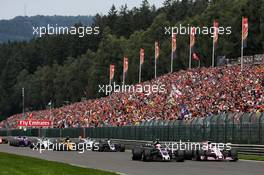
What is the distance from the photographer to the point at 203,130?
41.6 m

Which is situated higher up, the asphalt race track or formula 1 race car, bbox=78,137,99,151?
the asphalt race track

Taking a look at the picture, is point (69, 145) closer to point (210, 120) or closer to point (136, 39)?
point (210, 120)

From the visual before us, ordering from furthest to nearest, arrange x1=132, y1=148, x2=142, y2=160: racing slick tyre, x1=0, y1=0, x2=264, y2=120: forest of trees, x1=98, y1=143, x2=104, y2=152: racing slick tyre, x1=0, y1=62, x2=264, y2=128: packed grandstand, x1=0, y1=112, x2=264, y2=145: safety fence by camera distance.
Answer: x1=0, y1=0, x2=264, y2=120: forest of trees < x1=98, y1=143, x2=104, y2=152: racing slick tyre < x1=0, y1=62, x2=264, y2=128: packed grandstand < x1=0, y1=112, x2=264, y2=145: safety fence < x1=132, y1=148, x2=142, y2=160: racing slick tyre

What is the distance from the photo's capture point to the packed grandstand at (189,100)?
146ft

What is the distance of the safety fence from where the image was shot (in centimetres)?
3584

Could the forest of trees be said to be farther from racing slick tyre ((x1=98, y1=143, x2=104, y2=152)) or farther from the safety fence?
racing slick tyre ((x1=98, y1=143, x2=104, y2=152))

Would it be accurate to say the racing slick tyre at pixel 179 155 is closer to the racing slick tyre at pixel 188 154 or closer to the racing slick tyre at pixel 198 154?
the racing slick tyre at pixel 198 154

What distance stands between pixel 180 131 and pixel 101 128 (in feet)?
58.7

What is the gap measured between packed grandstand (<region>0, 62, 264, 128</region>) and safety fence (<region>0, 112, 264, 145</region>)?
4.36 ft

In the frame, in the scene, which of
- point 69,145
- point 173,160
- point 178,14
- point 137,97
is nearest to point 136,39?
point 178,14

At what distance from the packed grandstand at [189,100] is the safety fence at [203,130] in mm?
1329

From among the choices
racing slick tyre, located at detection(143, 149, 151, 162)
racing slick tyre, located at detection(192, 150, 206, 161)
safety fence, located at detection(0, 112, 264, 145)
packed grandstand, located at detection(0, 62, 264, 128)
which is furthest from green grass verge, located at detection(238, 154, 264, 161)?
racing slick tyre, located at detection(143, 149, 151, 162)

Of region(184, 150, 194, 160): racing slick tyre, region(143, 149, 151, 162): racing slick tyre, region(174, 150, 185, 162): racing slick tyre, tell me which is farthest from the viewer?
region(184, 150, 194, 160): racing slick tyre

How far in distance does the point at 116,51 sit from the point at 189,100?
2662 inches
